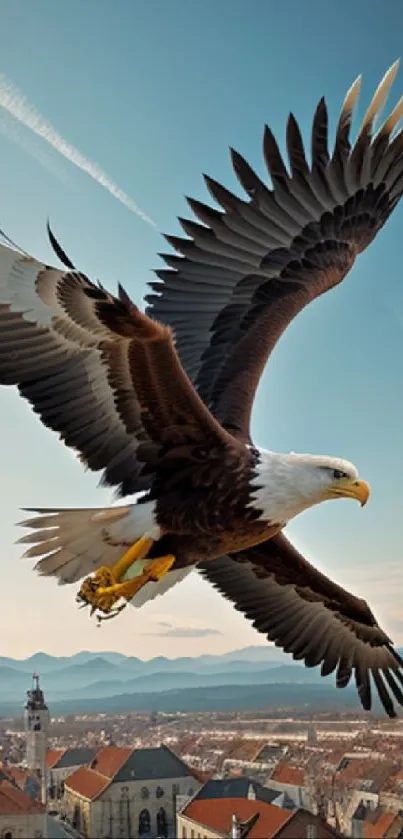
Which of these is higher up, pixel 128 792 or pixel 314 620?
pixel 314 620

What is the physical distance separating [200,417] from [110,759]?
0.98 m

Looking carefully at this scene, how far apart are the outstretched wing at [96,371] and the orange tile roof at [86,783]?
2.45ft

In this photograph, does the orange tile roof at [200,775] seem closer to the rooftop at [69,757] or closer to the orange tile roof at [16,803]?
the rooftop at [69,757]

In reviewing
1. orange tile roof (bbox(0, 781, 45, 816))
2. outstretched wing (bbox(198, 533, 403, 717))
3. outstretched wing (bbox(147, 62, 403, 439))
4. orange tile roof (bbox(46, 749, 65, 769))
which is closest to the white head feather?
outstretched wing (bbox(198, 533, 403, 717))

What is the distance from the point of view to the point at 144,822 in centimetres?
213

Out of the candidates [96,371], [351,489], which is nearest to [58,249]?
[96,371]

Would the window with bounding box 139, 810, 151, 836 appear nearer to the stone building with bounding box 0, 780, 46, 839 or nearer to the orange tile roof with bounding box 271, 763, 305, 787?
the stone building with bounding box 0, 780, 46, 839

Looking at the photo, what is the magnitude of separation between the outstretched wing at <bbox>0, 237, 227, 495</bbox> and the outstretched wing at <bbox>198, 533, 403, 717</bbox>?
1.85 feet

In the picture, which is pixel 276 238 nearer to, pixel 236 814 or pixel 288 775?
pixel 288 775

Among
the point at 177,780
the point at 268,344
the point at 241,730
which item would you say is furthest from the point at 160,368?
the point at 241,730

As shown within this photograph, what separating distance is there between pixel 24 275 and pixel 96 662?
48.9 inches

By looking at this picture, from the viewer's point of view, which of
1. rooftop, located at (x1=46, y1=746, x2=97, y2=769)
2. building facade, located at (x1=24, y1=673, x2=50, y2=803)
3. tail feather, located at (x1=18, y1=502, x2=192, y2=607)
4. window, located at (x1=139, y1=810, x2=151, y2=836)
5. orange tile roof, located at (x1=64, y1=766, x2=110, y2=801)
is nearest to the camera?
tail feather, located at (x1=18, y1=502, x2=192, y2=607)

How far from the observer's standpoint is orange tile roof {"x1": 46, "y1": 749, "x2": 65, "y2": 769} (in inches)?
97.2

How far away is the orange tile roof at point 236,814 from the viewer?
1841 millimetres
